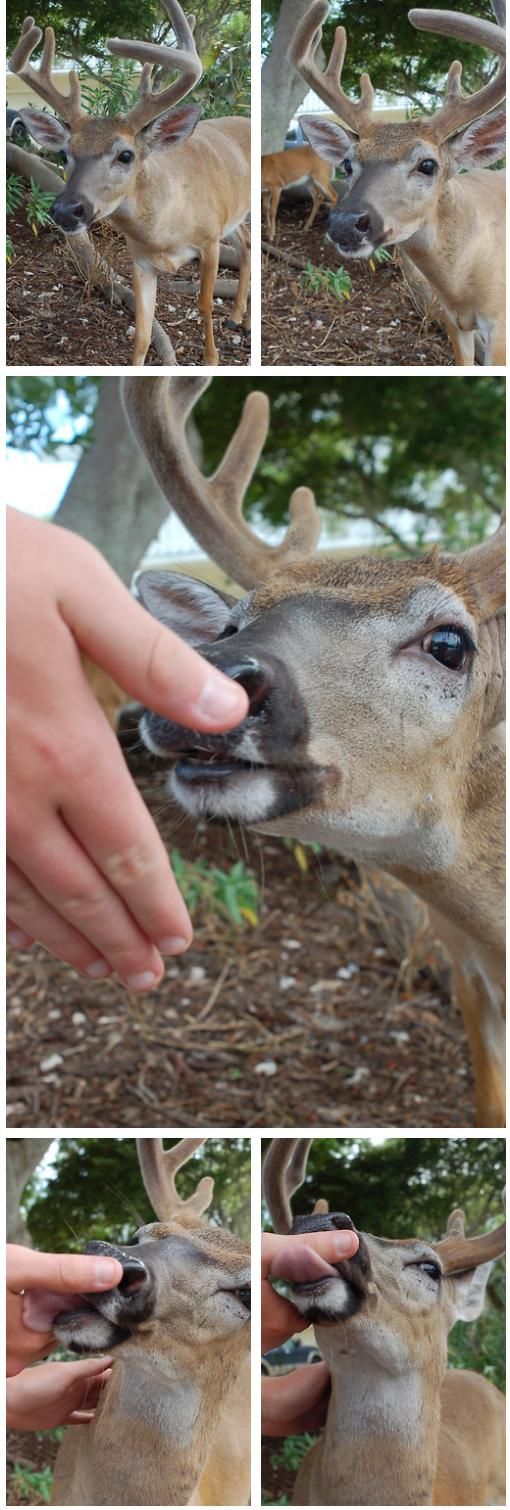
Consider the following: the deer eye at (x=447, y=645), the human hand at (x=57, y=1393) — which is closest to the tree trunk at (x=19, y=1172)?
the human hand at (x=57, y=1393)

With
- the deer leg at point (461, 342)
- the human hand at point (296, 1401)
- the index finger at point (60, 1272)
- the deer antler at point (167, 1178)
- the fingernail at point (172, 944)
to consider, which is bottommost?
the human hand at point (296, 1401)

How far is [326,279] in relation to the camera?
1.60 metres

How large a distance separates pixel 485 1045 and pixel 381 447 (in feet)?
11.1

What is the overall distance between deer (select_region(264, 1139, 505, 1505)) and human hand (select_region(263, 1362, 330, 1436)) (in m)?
0.01

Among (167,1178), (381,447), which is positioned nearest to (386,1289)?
(167,1178)

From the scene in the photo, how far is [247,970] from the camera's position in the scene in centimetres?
393

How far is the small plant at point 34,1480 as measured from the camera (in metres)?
1.52

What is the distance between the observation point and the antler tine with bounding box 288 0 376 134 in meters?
1.52

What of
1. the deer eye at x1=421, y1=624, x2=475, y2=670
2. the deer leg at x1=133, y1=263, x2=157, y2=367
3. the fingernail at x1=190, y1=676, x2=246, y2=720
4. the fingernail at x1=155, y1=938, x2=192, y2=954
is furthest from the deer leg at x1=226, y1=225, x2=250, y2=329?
the fingernail at x1=155, y1=938, x2=192, y2=954

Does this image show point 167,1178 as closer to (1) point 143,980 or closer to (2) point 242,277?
(1) point 143,980

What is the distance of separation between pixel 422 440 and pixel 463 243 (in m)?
3.30

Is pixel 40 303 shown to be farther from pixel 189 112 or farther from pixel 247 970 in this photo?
pixel 247 970

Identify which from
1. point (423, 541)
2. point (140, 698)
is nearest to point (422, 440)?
point (423, 541)

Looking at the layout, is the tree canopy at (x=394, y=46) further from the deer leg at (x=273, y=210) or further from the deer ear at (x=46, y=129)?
the deer ear at (x=46, y=129)
